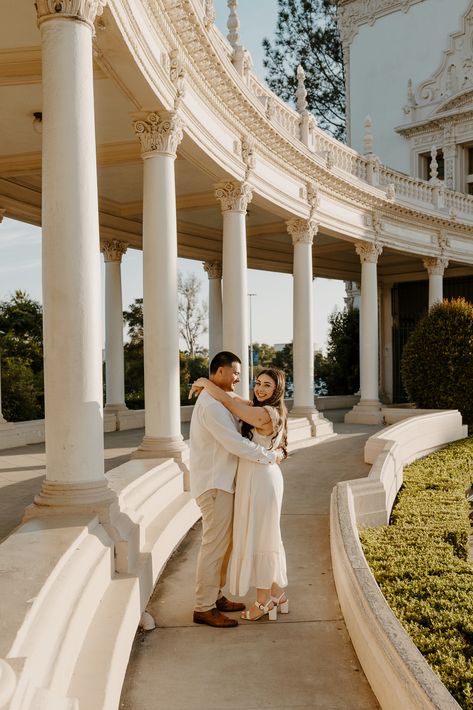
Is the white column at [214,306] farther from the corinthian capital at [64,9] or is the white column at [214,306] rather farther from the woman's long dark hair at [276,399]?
the corinthian capital at [64,9]

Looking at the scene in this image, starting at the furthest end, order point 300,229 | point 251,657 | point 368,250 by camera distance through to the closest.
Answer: point 368,250
point 300,229
point 251,657

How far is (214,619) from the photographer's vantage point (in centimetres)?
650

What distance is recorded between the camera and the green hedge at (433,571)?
582cm

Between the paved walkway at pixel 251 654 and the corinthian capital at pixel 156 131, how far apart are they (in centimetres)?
536

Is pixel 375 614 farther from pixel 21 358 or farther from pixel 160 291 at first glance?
pixel 21 358

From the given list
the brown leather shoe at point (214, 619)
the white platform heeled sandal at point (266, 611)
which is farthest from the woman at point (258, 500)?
the brown leather shoe at point (214, 619)

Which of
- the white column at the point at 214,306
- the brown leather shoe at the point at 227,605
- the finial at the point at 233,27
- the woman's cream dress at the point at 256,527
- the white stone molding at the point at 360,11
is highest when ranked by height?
the white stone molding at the point at 360,11

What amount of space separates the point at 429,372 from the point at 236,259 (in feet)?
30.8

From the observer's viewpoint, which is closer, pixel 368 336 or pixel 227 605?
pixel 227 605

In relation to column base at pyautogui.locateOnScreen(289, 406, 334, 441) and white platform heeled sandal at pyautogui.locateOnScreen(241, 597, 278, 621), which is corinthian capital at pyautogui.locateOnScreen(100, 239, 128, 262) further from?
white platform heeled sandal at pyautogui.locateOnScreen(241, 597, 278, 621)

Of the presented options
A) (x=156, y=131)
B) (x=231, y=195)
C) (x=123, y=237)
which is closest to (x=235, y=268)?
(x=231, y=195)

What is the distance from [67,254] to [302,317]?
46.0 ft

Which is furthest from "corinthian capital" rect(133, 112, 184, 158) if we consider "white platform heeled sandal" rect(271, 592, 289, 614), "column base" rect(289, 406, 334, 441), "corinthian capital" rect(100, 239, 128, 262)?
"column base" rect(289, 406, 334, 441)

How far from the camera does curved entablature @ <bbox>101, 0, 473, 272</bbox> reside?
33.9 feet
